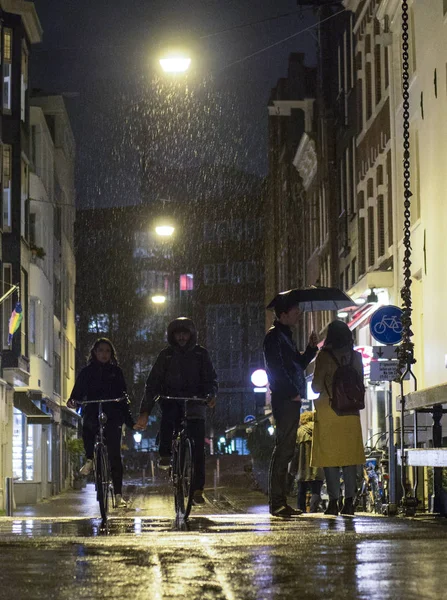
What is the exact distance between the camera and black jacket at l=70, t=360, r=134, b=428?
503 inches

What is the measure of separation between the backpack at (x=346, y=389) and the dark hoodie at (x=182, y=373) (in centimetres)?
113

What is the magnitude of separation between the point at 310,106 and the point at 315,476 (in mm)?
35366

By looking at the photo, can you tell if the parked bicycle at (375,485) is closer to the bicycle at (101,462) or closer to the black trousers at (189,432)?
the black trousers at (189,432)

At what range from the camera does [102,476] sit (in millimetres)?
12047

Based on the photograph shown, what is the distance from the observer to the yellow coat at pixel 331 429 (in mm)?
12648

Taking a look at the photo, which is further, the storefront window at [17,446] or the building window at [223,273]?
the building window at [223,273]

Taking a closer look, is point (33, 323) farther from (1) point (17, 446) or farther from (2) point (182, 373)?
(2) point (182, 373)

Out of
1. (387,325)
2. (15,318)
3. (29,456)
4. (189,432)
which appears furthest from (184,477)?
(29,456)

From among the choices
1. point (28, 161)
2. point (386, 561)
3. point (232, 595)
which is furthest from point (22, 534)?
point (28, 161)

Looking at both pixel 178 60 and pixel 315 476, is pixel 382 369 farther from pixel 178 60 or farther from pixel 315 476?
pixel 178 60

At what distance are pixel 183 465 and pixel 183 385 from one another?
701mm

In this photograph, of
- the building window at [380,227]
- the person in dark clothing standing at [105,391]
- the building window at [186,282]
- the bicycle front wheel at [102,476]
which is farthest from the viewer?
the building window at [186,282]

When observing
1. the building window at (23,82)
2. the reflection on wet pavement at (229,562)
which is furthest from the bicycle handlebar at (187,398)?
the building window at (23,82)

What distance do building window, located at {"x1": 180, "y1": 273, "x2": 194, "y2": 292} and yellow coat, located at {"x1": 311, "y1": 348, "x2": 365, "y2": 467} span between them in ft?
336
